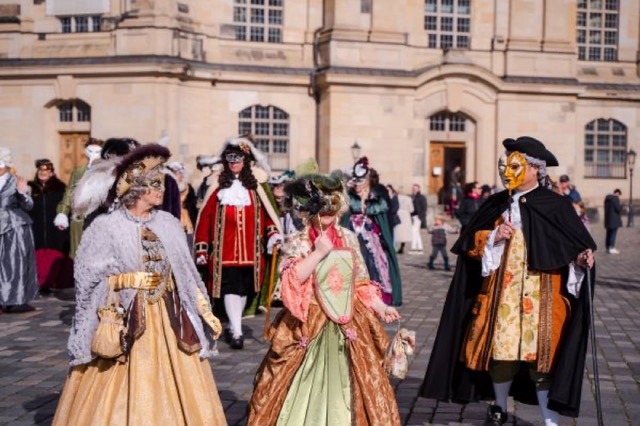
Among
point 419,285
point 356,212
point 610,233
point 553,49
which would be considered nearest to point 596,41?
point 553,49

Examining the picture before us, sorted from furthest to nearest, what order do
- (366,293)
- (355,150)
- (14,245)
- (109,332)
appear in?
(355,150) → (14,245) → (366,293) → (109,332)

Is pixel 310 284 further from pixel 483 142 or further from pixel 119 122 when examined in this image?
pixel 483 142

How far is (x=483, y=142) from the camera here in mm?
32000

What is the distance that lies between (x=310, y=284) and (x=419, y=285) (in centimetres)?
1015

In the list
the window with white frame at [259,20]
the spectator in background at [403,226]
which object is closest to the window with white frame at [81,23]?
the window with white frame at [259,20]

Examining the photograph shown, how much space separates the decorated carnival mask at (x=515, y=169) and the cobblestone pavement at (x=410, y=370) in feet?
5.91

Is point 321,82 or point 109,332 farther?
point 321,82

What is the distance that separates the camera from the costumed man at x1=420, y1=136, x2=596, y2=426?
6105 millimetres

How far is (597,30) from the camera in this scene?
113ft

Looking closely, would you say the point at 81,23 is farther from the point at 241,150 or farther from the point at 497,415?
the point at 497,415

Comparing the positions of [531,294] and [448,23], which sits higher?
[448,23]

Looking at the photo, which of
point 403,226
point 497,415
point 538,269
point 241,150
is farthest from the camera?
point 403,226

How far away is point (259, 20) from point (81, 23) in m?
5.36

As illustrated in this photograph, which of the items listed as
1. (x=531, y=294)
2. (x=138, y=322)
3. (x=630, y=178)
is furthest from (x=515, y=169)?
(x=630, y=178)
